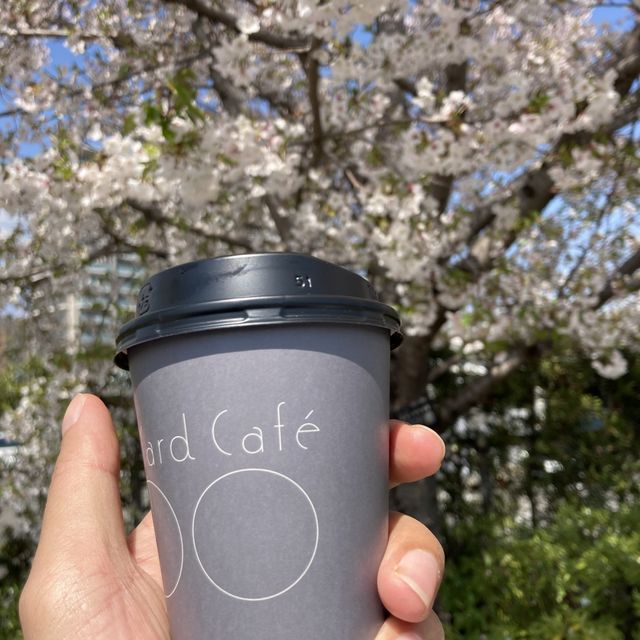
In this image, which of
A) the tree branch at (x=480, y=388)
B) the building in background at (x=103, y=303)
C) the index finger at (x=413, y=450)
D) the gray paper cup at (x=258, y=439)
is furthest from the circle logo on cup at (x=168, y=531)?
the tree branch at (x=480, y=388)

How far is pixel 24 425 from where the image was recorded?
4.13 m

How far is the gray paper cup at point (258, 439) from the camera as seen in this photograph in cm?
89

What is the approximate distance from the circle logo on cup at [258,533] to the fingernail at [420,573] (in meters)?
0.23

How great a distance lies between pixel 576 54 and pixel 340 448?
3.84 metres

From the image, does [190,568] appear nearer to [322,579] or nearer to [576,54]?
[322,579]

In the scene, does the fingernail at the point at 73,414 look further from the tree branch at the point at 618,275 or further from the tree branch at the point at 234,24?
the tree branch at the point at 618,275

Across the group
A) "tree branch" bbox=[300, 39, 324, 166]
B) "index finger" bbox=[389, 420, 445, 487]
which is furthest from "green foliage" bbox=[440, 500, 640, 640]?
"tree branch" bbox=[300, 39, 324, 166]

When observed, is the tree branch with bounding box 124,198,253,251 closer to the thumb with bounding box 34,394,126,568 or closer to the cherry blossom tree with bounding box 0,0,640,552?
the cherry blossom tree with bounding box 0,0,640,552

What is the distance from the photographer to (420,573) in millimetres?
1076

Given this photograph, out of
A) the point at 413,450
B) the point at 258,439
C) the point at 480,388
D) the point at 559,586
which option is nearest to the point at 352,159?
the point at 480,388

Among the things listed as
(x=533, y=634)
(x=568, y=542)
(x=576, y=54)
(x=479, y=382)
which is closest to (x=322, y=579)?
(x=533, y=634)

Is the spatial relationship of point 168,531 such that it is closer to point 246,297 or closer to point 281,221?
point 246,297

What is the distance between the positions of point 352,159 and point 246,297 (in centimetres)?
389

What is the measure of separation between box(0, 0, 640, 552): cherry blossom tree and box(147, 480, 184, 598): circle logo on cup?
1.72m
